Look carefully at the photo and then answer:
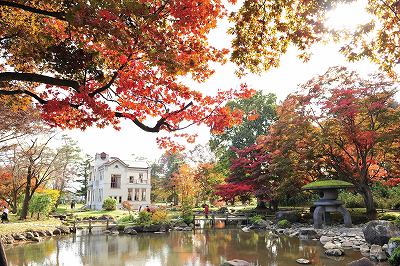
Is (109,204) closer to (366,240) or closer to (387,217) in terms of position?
(387,217)

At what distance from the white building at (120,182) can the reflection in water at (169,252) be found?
83.7 ft

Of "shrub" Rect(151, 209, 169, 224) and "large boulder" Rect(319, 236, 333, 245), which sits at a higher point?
"shrub" Rect(151, 209, 169, 224)

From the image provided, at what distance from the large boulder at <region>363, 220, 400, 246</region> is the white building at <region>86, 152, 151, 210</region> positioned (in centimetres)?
3366

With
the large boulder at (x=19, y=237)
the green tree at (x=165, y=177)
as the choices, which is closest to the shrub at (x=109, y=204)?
the green tree at (x=165, y=177)

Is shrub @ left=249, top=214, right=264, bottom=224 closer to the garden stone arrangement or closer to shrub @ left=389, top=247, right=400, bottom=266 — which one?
the garden stone arrangement

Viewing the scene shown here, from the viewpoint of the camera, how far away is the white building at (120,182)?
135ft

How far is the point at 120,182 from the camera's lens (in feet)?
136

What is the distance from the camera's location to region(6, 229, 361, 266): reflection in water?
10461 millimetres

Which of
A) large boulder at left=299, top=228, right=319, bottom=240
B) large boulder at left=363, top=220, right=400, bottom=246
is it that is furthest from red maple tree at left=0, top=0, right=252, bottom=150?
large boulder at left=299, top=228, right=319, bottom=240

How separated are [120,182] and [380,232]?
115ft

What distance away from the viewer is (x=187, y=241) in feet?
51.2

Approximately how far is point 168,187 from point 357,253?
1422 inches

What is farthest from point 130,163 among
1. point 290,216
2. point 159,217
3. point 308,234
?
point 308,234

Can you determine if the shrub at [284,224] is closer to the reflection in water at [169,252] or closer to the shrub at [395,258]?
the reflection in water at [169,252]
